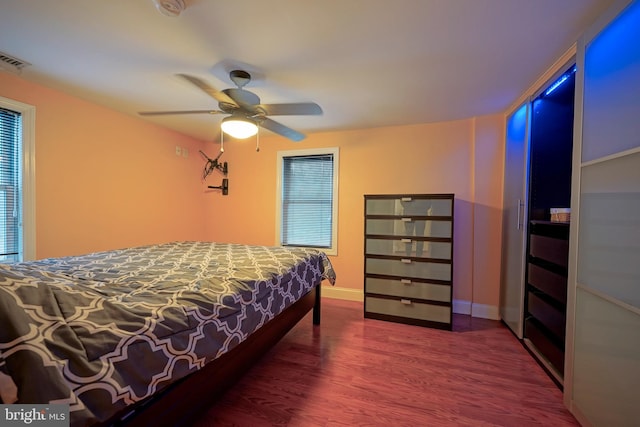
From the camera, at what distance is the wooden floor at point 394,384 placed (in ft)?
4.75

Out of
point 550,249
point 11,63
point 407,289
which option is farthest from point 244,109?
point 550,249

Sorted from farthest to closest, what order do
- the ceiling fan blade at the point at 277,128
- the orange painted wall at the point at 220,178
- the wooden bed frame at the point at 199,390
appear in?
the orange painted wall at the point at 220,178 < the ceiling fan blade at the point at 277,128 < the wooden bed frame at the point at 199,390

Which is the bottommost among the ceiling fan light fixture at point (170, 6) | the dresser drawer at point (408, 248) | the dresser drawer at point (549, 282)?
the dresser drawer at point (549, 282)

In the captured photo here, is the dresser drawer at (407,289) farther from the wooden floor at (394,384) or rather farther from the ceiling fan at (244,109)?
the ceiling fan at (244,109)

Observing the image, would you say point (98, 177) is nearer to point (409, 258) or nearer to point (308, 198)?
point (308, 198)

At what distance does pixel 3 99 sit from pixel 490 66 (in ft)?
12.2

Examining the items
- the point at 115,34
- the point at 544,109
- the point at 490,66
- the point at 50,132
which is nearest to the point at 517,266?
the point at 544,109

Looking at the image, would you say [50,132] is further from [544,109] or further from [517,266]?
[517,266]

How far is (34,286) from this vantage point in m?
0.85

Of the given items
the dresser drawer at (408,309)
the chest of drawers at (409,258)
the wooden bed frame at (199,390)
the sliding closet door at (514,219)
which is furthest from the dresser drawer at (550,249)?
the wooden bed frame at (199,390)

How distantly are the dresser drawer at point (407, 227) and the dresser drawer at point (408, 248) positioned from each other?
8 centimetres

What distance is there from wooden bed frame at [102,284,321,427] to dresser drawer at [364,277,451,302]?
1302 millimetres

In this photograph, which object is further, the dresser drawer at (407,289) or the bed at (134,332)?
the dresser drawer at (407,289)

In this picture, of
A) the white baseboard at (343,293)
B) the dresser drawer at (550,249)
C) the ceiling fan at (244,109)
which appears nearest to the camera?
the dresser drawer at (550,249)
